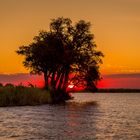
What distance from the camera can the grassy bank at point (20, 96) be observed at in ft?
246

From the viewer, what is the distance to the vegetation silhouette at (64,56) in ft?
318

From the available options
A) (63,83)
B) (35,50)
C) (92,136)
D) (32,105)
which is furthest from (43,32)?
(92,136)

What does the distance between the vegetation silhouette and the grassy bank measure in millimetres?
14209

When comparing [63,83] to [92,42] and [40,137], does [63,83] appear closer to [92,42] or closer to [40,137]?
[92,42]

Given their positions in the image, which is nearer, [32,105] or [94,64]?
[32,105]

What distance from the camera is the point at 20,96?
3049 inches

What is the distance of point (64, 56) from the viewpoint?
9700 centimetres

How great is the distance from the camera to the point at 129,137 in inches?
1501

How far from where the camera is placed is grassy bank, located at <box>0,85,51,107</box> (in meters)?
74.9

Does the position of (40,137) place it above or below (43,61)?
below

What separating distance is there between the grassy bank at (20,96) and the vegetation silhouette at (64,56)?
14.2 m

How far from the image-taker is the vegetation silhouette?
3812 inches

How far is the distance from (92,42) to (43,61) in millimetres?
10442

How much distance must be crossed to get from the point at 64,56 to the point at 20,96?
21747mm
